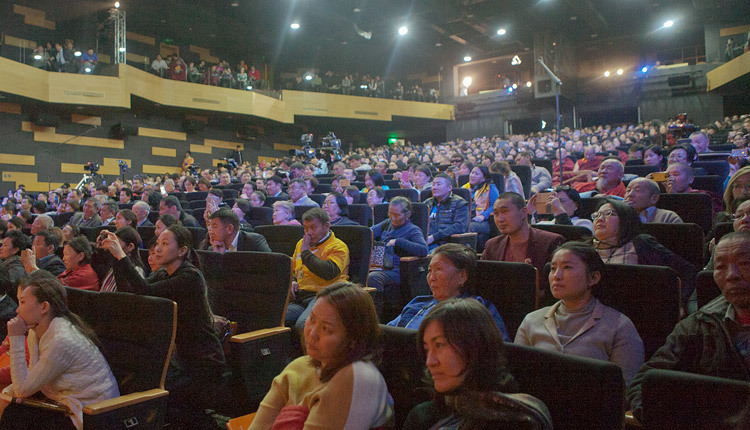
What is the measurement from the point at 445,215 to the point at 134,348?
2.63 m

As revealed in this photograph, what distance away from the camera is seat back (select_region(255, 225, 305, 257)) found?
134 inches

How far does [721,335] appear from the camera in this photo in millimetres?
1254

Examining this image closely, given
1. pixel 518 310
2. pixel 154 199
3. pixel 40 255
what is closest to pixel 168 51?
pixel 154 199

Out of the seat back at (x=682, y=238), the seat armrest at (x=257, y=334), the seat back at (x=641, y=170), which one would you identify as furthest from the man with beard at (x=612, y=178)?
the seat armrest at (x=257, y=334)

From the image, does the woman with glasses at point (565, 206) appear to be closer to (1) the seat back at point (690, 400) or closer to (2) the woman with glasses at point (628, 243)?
(2) the woman with glasses at point (628, 243)

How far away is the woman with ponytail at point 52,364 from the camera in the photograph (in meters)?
1.80

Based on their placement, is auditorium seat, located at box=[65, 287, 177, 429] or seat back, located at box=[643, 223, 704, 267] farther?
seat back, located at box=[643, 223, 704, 267]

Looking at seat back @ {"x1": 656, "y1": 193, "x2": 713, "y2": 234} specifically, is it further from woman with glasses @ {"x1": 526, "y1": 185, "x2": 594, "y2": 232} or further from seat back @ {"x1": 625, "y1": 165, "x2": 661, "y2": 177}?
seat back @ {"x1": 625, "y1": 165, "x2": 661, "y2": 177}

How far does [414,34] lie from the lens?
17594 mm

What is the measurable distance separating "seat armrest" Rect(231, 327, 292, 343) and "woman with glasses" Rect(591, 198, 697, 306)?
4.77 ft

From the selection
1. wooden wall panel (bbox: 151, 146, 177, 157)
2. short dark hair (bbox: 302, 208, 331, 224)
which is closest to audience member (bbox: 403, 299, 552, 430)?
short dark hair (bbox: 302, 208, 331, 224)

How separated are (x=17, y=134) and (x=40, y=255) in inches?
376

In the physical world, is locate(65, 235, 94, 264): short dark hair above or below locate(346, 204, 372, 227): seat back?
below

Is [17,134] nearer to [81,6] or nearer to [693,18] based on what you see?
[81,6]
